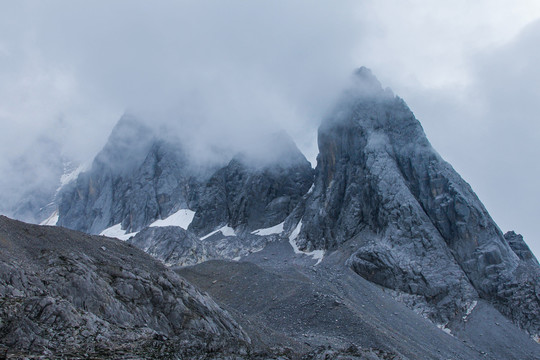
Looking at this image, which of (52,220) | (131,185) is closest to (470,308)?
(131,185)

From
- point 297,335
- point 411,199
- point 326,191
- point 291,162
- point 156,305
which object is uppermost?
point 291,162

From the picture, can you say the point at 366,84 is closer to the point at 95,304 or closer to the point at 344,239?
the point at 344,239

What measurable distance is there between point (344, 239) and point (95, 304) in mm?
73216

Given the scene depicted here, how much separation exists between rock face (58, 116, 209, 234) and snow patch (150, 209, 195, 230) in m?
2.49

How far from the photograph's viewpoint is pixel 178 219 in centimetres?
13000

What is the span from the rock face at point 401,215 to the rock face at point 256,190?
10.6m

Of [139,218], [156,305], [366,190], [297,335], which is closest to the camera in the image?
[156,305]

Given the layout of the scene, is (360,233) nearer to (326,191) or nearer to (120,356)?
(326,191)

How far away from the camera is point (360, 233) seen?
88812 millimetres

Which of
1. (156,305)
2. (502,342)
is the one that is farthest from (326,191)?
(156,305)

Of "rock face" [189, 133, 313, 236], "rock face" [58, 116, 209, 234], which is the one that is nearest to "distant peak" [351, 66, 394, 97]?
"rock face" [189, 133, 313, 236]

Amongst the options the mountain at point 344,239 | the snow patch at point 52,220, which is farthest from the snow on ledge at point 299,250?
the snow patch at point 52,220

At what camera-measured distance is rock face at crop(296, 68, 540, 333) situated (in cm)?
6944

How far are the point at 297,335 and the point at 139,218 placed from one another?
110 m
